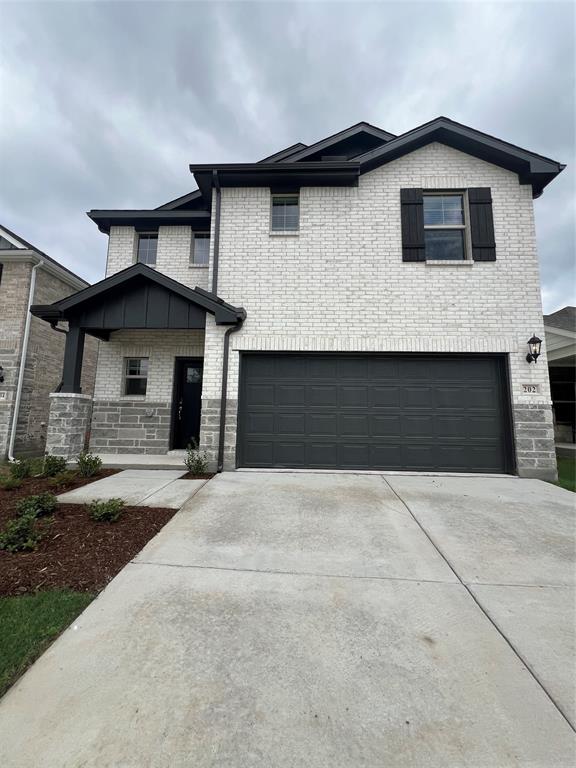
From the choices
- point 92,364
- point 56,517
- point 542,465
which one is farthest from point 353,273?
point 92,364

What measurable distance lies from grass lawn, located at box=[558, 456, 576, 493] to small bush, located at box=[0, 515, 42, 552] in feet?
25.8

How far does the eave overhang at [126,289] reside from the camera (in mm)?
→ 6602

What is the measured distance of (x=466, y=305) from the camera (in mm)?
6855

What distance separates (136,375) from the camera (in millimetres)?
8602

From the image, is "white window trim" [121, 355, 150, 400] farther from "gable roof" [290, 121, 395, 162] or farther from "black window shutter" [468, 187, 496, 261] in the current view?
"black window shutter" [468, 187, 496, 261]

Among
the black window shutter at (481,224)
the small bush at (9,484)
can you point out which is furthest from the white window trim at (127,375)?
the black window shutter at (481,224)

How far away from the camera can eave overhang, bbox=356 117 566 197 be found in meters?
6.82

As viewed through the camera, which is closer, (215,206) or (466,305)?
(466,305)

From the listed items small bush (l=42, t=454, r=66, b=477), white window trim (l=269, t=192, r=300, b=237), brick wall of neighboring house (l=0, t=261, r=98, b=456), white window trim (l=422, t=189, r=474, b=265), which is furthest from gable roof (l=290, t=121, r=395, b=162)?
small bush (l=42, t=454, r=66, b=477)

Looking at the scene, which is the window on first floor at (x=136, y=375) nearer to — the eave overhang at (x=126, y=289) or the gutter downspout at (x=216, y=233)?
the eave overhang at (x=126, y=289)

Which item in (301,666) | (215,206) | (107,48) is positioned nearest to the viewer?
(301,666)

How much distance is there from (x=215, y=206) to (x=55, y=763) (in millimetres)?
8258

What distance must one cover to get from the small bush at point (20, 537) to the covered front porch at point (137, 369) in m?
3.45

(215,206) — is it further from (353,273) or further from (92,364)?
(92,364)
